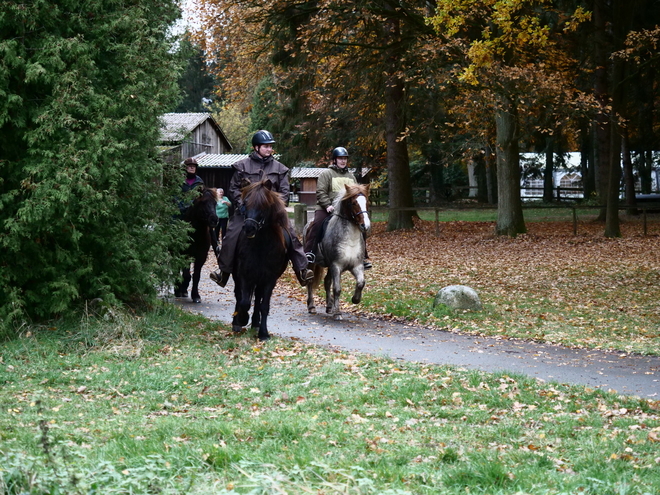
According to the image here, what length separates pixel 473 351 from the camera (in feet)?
35.3

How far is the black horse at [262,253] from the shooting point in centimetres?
1086

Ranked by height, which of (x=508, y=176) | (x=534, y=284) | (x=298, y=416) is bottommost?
(x=534, y=284)

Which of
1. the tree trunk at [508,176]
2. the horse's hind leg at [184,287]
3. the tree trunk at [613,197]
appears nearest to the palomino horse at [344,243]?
the horse's hind leg at [184,287]

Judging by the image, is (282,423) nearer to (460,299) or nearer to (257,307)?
(257,307)

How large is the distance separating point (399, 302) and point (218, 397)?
7.56 meters

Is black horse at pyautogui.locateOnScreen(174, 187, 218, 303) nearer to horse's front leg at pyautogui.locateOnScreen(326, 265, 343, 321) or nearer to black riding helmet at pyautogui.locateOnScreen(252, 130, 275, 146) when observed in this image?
horse's front leg at pyautogui.locateOnScreen(326, 265, 343, 321)

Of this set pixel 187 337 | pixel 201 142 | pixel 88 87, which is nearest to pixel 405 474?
pixel 187 337

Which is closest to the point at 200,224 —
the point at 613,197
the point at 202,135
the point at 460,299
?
the point at 460,299

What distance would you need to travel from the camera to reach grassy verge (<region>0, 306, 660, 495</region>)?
4957 mm

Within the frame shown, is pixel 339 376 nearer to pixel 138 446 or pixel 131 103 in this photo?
pixel 138 446

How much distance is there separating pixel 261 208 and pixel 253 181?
38.0 inches

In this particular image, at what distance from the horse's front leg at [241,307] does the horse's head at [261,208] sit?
913mm

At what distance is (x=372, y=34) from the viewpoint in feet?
97.7

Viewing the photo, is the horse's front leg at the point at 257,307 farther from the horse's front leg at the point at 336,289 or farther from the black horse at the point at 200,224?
the black horse at the point at 200,224
